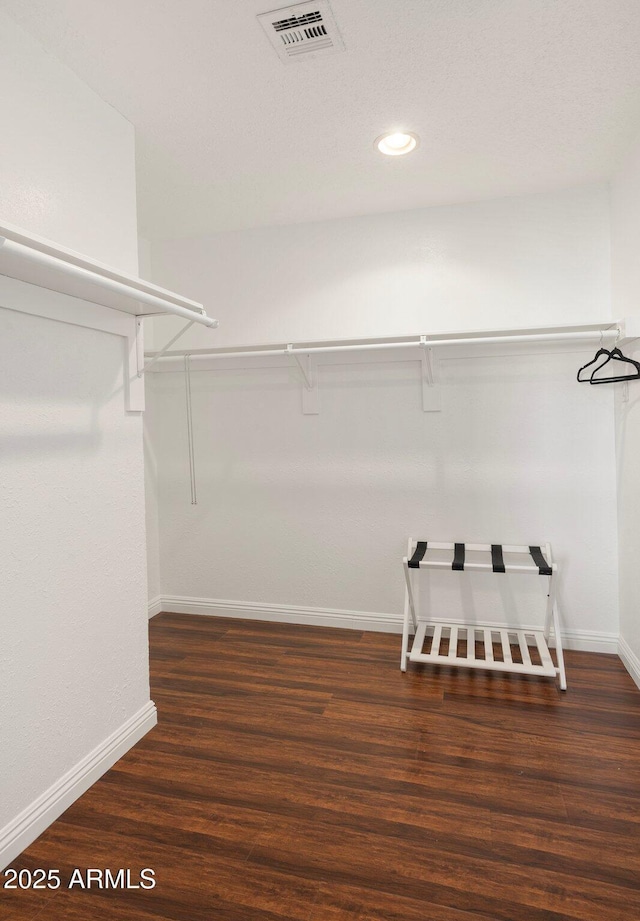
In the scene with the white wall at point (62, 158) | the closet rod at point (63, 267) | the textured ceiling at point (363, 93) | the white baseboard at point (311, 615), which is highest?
the textured ceiling at point (363, 93)

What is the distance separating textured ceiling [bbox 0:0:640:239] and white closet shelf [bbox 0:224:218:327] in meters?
0.70

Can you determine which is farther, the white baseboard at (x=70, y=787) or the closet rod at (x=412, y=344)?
the closet rod at (x=412, y=344)

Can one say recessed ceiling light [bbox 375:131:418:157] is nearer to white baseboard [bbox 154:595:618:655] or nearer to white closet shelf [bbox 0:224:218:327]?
white closet shelf [bbox 0:224:218:327]

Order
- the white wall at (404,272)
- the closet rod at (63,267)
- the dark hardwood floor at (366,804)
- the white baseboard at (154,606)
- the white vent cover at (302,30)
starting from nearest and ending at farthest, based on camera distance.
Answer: the closet rod at (63,267) → the dark hardwood floor at (366,804) → the white vent cover at (302,30) → the white wall at (404,272) → the white baseboard at (154,606)

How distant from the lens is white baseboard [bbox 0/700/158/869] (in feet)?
5.10

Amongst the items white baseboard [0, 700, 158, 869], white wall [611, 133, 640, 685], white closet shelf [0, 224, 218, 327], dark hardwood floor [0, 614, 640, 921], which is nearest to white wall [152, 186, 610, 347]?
white wall [611, 133, 640, 685]

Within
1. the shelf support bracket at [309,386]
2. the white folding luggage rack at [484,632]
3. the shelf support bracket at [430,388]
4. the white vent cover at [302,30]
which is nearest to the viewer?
the white vent cover at [302,30]

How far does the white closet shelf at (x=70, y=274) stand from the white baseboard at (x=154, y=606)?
207 centimetres

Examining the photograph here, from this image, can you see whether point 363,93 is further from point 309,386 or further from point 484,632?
point 484,632

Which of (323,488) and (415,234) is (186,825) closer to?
(323,488)

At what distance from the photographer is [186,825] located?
1.68m

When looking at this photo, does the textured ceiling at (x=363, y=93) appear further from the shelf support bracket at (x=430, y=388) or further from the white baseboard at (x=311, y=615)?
the white baseboard at (x=311, y=615)

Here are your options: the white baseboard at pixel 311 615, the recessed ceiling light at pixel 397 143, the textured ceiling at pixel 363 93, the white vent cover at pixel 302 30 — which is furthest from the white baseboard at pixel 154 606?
the white vent cover at pixel 302 30

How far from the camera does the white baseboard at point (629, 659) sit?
8.08 ft
